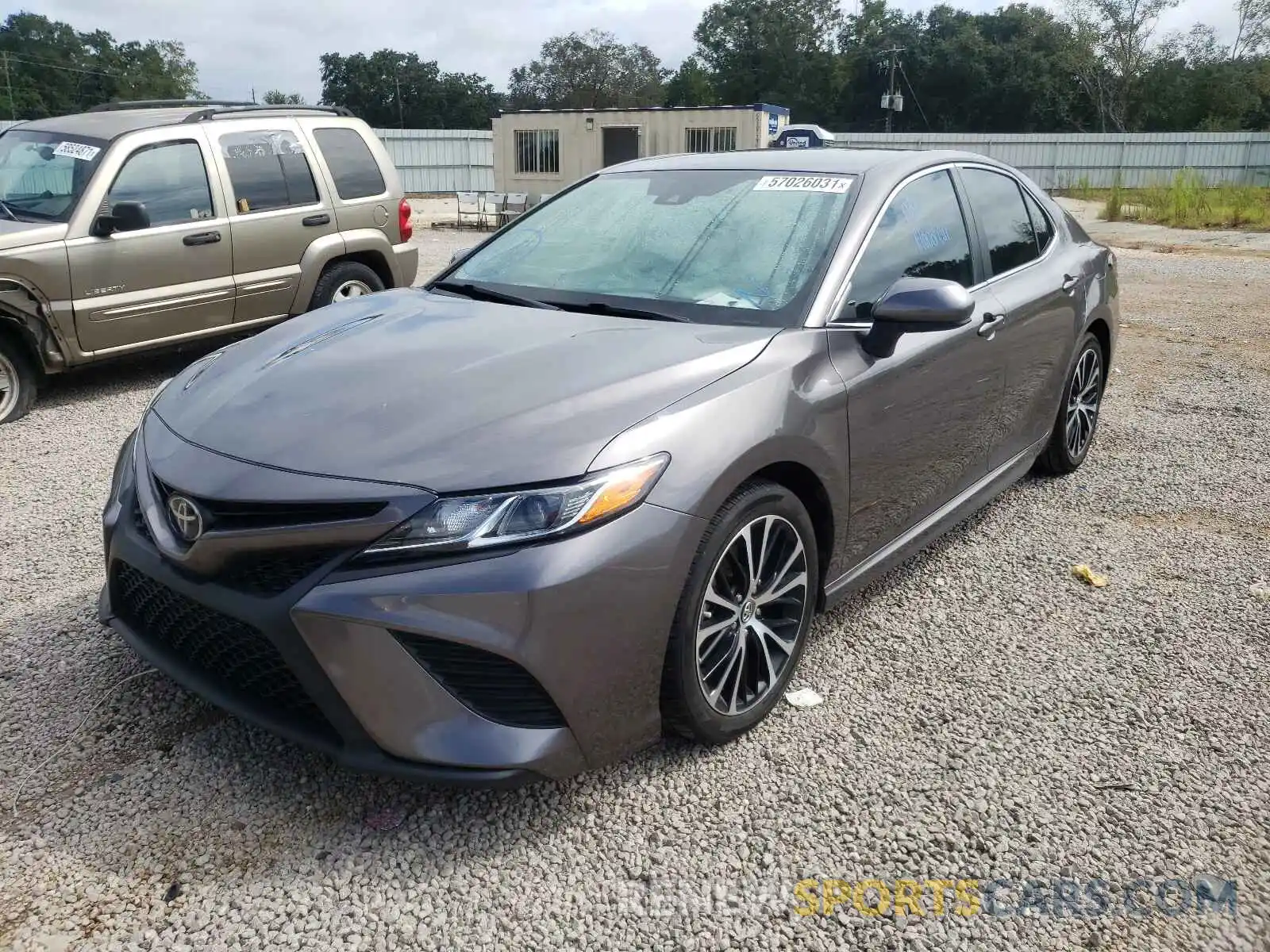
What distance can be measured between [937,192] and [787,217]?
31.2 inches

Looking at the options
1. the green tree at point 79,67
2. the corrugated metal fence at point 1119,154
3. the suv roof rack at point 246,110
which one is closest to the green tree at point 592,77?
the green tree at point 79,67

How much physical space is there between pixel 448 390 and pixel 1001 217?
2765mm

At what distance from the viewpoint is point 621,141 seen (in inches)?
925

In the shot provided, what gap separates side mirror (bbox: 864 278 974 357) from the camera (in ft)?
9.93

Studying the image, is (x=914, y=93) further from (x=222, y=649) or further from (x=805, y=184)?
(x=222, y=649)

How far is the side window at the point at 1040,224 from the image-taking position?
4.69 metres

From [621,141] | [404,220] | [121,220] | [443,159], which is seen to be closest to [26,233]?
[121,220]

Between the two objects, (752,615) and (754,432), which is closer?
(754,432)

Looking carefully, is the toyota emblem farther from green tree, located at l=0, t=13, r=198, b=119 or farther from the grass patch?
green tree, located at l=0, t=13, r=198, b=119

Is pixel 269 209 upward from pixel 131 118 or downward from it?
downward

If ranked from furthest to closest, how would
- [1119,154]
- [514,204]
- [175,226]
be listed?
[1119,154] < [514,204] < [175,226]

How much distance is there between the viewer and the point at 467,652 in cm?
229

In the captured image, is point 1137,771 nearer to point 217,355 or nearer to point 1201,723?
point 1201,723

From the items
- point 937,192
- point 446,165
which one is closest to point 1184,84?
point 446,165
